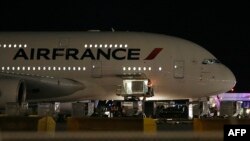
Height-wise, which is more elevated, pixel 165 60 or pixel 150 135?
pixel 165 60

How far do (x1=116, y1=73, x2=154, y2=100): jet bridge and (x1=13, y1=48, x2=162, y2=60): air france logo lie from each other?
3.36 feet

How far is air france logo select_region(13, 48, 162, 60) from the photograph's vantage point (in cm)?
3197

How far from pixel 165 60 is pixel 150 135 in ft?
48.7

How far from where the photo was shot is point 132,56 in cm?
3194

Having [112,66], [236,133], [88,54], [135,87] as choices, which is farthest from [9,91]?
[236,133]

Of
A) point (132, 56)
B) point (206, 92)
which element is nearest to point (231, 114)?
point (206, 92)

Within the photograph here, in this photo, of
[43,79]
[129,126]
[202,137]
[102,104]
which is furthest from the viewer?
[102,104]

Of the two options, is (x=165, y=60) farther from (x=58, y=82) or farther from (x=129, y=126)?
(x=129, y=126)

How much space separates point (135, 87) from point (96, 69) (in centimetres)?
236

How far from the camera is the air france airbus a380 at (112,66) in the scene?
105 ft

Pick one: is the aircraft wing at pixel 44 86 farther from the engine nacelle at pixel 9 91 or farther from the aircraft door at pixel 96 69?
the aircraft door at pixel 96 69

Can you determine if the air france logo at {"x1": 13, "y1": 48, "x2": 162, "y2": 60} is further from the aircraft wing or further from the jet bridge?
the aircraft wing

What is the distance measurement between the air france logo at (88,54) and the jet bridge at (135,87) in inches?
40.3

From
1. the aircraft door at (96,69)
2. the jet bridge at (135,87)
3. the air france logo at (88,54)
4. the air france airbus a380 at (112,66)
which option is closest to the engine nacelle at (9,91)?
the air france airbus a380 at (112,66)
